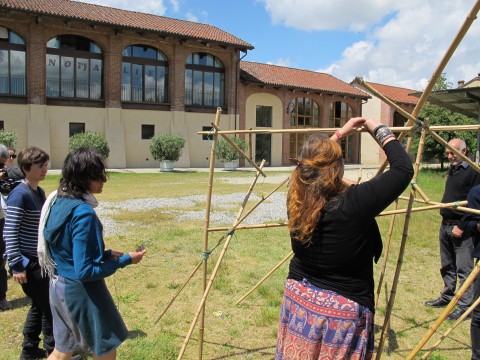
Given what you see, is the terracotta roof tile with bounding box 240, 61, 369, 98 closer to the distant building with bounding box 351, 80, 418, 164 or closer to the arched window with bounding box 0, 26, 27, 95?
the distant building with bounding box 351, 80, 418, 164

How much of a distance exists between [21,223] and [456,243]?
13.9 feet

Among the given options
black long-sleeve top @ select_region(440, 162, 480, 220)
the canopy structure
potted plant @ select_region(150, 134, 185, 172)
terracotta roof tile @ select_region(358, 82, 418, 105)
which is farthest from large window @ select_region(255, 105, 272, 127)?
black long-sleeve top @ select_region(440, 162, 480, 220)

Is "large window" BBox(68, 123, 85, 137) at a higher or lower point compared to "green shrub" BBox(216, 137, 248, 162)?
higher

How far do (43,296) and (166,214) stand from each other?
276 inches

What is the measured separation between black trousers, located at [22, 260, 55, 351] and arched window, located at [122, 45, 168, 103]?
78.6 feet

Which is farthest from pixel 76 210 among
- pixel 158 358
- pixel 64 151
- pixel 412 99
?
pixel 412 99

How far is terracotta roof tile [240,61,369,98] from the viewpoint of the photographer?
100 ft

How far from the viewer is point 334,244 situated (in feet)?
6.22

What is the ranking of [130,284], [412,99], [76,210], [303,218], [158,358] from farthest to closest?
[412,99], [130,284], [158,358], [76,210], [303,218]

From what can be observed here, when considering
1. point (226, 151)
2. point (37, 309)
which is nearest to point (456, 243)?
point (37, 309)

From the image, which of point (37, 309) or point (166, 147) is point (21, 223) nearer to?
point (37, 309)

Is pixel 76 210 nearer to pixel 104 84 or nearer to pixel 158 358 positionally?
pixel 158 358

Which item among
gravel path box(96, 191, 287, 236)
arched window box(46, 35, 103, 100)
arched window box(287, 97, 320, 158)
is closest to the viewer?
gravel path box(96, 191, 287, 236)

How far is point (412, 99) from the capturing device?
1662 inches
